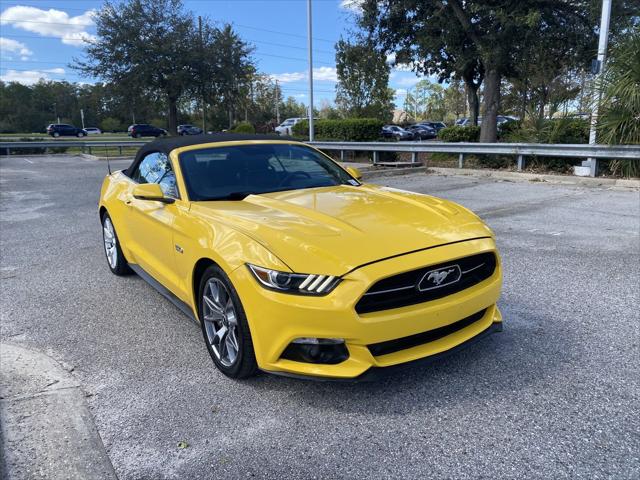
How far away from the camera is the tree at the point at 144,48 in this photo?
31.6 m

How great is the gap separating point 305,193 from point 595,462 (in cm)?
258

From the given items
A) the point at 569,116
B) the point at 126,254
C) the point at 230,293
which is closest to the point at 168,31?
the point at 569,116

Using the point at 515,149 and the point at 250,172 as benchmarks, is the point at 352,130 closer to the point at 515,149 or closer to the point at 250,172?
the point at 515,149

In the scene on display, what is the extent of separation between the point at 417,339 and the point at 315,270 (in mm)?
741

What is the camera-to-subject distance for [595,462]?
2305 millimetres

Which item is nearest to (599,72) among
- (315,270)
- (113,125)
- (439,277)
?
(439,277)

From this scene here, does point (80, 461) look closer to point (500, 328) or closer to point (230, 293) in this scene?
point (230, 293)

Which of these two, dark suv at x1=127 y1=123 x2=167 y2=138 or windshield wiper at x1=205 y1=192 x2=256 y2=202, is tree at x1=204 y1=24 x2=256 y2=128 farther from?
windshield wiper at x1=205 y1=192 x2=256 y2=202

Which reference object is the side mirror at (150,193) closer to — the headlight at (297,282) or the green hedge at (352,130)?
the headlight at (297,282)

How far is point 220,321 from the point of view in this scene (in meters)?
3.21

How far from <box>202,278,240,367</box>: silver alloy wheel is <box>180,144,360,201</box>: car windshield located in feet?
2.85

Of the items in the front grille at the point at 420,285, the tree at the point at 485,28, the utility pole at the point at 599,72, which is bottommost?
the front grille at the point at 420,285

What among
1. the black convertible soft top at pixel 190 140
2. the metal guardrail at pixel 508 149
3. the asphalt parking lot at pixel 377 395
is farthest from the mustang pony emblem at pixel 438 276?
the metal guardrail at pixel 508 149

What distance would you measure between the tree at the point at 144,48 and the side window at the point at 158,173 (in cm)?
2992
